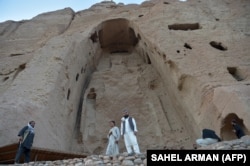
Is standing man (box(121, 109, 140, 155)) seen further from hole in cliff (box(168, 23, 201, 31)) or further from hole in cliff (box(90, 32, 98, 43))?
hole in cliff (box(90, 32, 98, 43))

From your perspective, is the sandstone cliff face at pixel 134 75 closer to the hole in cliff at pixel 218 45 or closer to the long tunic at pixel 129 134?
the hole in cliff at pixel 218 45

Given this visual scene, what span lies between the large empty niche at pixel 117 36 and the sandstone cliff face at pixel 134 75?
0.05 meters

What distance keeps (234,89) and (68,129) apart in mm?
5267

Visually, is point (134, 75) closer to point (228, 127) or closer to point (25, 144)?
point (228, 127)

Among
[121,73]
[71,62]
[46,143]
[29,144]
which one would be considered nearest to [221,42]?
[121,73]

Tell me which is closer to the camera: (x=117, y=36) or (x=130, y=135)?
(x=130, y=135)

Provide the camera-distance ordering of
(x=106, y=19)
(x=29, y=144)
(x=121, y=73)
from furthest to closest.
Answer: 1. (x=106, y=19)
2. (x=121, y=73)
3. (x=29, y=144)

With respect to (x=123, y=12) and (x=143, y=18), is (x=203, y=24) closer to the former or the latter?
(x=143, y=18)

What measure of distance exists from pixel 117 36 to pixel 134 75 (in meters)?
3.12

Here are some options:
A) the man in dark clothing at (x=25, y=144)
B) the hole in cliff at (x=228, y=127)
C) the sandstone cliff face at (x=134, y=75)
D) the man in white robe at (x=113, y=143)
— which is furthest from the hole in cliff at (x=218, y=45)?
the man in dark clothing at (x=25, y=144)

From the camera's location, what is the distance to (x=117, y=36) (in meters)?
16.1

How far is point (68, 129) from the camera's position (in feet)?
34.4

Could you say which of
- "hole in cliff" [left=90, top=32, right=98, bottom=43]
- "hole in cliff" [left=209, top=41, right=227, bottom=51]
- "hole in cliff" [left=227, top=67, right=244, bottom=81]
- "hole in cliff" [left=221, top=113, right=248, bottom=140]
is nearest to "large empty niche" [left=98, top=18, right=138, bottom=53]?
"hole in cliff" [left=90, top=32, right=98, bottom=43]

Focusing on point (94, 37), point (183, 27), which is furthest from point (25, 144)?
point (94, 37)
